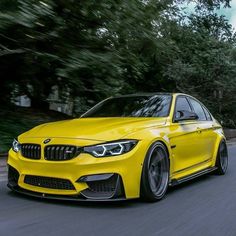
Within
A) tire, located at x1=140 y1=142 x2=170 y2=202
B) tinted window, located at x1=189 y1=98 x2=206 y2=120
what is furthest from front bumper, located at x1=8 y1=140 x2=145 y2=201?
tinted window, located at x1=189 y1=98 x2=206 y2=120

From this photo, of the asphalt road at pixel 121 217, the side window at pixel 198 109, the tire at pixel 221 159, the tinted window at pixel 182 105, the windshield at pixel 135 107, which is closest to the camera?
the asphalt road at pixel 121 217

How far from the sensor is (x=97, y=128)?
656 cm

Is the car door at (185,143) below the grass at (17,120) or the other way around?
the other way around

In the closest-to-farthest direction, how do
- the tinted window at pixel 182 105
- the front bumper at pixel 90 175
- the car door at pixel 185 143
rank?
the front bumper at pixel 90 175
the car door at pixel 185 143
the tinted window at pixel 182 105

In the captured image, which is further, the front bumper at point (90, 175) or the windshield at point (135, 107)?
the windshield at point (135, 107)

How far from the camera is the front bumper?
5.98 meters

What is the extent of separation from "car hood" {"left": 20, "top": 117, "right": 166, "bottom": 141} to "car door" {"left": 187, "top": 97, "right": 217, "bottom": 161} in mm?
1405

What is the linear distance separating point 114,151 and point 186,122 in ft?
7.20

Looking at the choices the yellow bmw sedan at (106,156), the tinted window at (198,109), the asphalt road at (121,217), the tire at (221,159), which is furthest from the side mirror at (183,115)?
the tire at (221,159)

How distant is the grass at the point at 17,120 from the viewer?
11117 mm

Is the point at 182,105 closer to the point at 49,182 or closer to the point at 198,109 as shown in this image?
the point at 198,109

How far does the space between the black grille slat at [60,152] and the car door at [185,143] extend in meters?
1.71

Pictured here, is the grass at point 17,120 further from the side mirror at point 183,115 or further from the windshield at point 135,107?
the side mirror at point 183,115

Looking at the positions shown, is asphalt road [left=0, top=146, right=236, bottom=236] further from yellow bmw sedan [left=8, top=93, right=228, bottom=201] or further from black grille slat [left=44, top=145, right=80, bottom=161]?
black grille slat [left=44, top=145, right=80, bottom=161]
